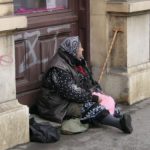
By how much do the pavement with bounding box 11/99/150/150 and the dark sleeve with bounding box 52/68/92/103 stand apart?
43cm

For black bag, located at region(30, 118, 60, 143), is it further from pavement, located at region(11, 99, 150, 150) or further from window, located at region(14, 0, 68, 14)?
window, located at region(14, 0, 68, 14)

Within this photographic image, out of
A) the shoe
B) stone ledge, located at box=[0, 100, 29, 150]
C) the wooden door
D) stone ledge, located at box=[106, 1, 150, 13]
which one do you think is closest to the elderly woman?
the shoe

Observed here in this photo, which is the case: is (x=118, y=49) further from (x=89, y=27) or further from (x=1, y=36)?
(x=1, y=36)

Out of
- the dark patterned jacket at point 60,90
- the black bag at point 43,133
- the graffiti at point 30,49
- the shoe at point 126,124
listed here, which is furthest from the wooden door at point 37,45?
the shoe at point 126,124

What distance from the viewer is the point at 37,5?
6.57 meters

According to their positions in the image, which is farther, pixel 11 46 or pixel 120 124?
pixel 120 124

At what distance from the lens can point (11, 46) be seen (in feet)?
17.6

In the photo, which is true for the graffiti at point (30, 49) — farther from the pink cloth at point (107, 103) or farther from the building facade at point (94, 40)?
the pink cloth at point (107, 103)

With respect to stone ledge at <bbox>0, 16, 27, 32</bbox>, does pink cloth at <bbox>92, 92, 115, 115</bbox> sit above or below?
below

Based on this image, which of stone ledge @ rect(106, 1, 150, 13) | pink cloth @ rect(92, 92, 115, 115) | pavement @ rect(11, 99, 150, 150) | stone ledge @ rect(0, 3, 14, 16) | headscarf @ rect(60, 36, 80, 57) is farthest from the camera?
stone ledge @ rect(106, 1, 150, 13)

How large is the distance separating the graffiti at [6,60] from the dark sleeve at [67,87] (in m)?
0.78

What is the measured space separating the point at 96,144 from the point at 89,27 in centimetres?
212

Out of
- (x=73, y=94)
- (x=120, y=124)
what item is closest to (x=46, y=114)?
(x=73, y=94)

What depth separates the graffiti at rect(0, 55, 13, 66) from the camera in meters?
5.25
